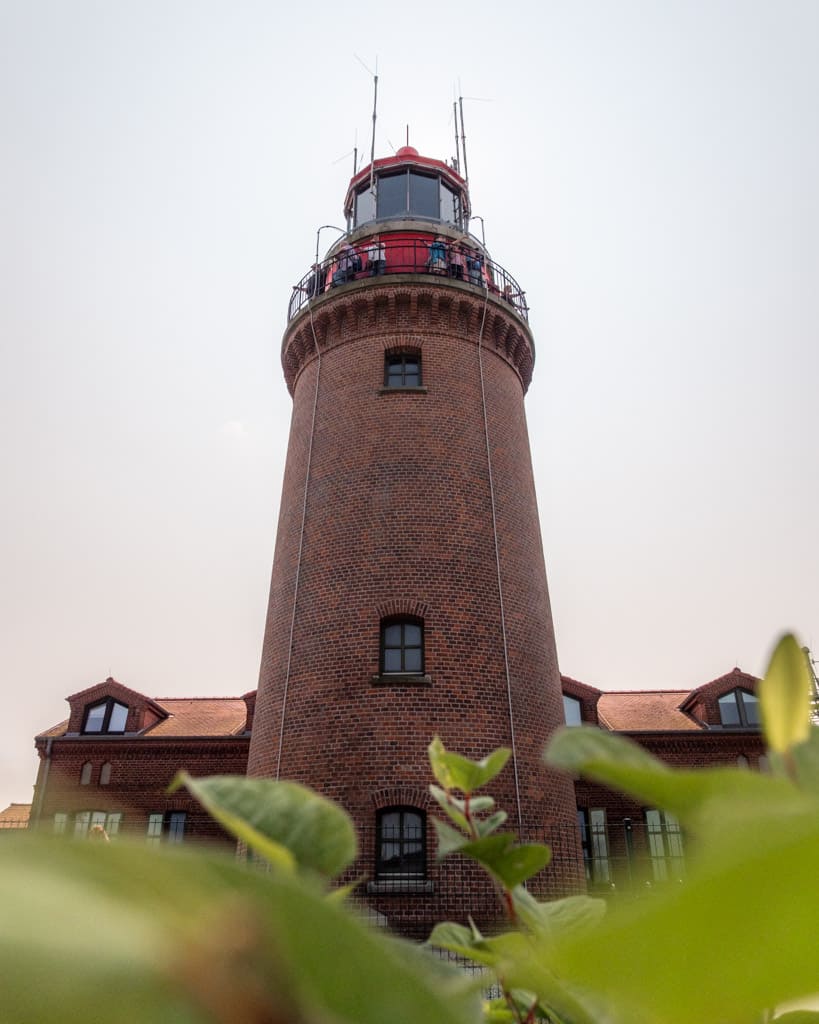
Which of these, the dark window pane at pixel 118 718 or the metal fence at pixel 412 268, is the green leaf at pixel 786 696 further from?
the dark window pane at pixel 118 718

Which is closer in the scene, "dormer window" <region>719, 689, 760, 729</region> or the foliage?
the foliage

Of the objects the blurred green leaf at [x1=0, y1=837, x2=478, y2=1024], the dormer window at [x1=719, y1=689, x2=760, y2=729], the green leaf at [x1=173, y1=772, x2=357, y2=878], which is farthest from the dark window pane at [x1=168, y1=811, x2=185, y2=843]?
the blurred green leaf at [x1=0, y1=837, x2=478, y2=1024]

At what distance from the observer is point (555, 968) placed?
25 cm

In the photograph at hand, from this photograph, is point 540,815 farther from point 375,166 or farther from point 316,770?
point 375,166

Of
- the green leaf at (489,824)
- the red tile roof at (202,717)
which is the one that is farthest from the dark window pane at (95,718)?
the green leaf at (489,824)

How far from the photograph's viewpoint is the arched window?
9547mm

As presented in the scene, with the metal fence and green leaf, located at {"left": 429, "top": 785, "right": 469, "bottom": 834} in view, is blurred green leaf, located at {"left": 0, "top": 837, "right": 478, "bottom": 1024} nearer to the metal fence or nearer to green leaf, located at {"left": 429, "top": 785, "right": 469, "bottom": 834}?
green leaf, located at {"left": 429, "top": 785, "right": 469, "bottom": 834}

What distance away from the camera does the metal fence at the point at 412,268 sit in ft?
45.2

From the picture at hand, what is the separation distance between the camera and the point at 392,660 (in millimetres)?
10578

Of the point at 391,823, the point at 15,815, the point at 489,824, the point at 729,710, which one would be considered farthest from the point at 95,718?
the point at 489,824

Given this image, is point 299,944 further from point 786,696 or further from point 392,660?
point 392,660

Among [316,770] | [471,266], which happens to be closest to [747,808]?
[316,770]

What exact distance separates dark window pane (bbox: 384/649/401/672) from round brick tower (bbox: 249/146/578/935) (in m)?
0.02

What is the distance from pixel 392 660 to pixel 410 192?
11459 mm
